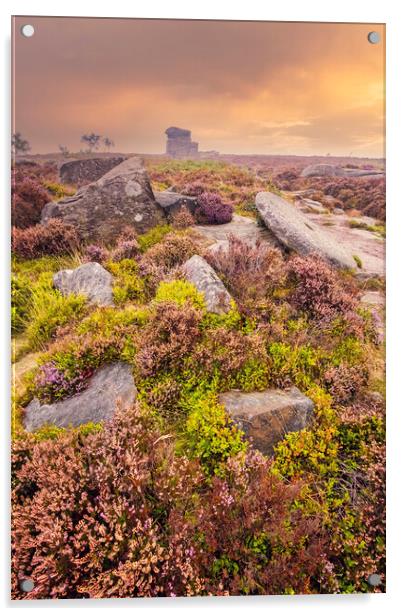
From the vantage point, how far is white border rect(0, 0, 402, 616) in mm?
3791

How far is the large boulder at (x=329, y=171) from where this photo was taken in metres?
4.45

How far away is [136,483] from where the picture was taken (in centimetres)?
344

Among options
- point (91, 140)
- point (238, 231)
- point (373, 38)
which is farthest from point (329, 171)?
point (91, 140)

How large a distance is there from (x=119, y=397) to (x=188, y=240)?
2.25 m

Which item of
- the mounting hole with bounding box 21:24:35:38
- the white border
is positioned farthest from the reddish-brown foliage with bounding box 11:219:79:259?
the mounting hole with bounding box 21:24:35:38

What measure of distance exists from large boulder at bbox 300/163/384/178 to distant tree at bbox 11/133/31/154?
127 inches

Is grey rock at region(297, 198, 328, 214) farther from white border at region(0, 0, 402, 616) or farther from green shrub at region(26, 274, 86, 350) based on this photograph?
green shrub at region(26, 274, 86, 350)

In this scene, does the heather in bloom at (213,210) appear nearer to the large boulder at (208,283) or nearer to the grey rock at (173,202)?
the grey rock at (173,202)

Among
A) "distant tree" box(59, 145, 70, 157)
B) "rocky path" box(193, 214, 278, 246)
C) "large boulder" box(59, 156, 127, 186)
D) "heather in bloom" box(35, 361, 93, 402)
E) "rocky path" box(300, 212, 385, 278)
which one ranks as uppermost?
"distant tree" box(59, 145, 70, 157)

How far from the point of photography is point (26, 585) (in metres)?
3.62

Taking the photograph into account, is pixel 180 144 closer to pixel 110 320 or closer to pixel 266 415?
pixel 110 320

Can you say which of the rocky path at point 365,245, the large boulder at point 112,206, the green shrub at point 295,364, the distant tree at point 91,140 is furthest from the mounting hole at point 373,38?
the green shrub at point 295,364
